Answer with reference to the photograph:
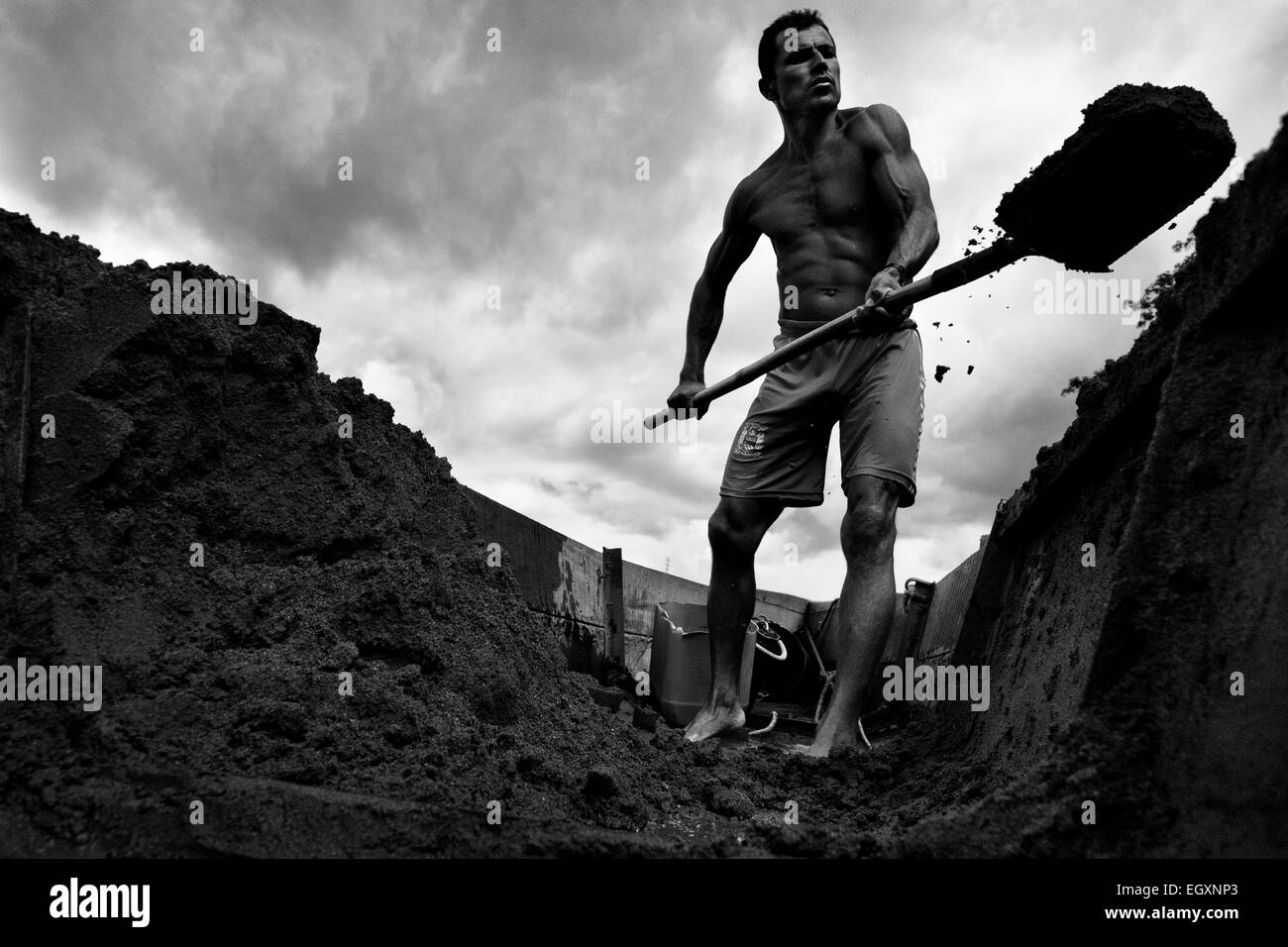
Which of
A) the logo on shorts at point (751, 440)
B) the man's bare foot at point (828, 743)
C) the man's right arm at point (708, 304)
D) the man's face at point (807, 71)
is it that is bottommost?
the man's bare foot at point (828, 743)

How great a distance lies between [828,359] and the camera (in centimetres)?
351

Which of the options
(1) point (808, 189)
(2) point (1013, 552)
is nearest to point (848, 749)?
(2) point (1013, 552)

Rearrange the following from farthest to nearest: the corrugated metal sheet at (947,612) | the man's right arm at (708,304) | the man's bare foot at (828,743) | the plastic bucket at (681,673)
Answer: the plastic bucket at (681,673) < the man's right arm at (708,304) < the corrugated metal sheet at (947,612) < the man's bare foot at (828,743)

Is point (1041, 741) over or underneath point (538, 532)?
underneath

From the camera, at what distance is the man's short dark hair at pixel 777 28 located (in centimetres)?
394

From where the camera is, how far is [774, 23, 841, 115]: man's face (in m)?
3.73

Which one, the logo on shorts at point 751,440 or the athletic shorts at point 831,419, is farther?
the logo on shorts at point 751,440

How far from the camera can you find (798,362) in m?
3.62

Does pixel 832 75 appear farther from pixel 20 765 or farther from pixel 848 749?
pixel 20 765

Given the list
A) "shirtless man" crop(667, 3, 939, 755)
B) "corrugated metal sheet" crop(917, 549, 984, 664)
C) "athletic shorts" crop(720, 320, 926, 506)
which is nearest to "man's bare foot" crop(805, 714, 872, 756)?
"shirtless man" crop(667, 3, 939, 755)

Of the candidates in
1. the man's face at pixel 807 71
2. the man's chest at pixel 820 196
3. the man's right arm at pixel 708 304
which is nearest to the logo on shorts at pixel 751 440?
the man's right arm at pixel 708 304

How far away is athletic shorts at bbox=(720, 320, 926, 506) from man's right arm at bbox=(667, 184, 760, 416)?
608 mm

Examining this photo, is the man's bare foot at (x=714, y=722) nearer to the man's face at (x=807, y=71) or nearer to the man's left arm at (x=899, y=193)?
the man's left arm at (x=899, y=193)
